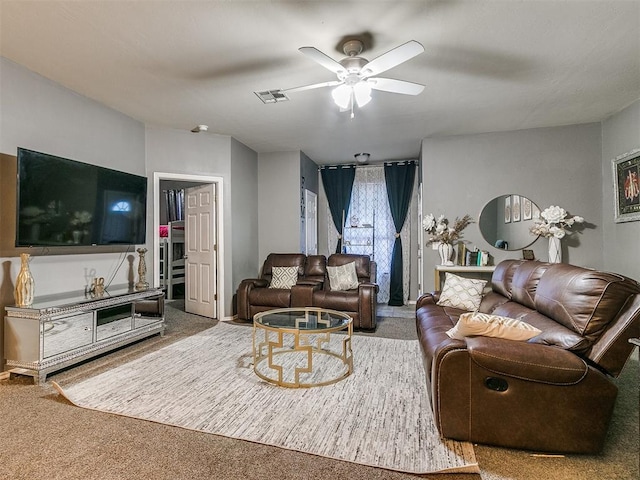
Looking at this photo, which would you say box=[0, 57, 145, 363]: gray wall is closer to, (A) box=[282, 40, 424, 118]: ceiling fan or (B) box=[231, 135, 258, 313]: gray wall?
(B) box=[231, 135, 258, 313]: gray wall

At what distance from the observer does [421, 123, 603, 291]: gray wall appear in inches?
171

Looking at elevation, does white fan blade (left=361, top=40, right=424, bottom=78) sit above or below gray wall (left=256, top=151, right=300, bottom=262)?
above

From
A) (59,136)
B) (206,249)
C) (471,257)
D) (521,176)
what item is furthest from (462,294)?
(59,136)

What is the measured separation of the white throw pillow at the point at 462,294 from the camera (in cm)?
329

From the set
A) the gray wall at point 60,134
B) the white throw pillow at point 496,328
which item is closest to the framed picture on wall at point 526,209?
the white throw pillow at point 496,328

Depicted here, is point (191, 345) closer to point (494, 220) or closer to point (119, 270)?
point (119, 270)

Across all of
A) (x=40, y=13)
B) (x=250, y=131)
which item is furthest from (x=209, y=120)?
(x=40, y=13)

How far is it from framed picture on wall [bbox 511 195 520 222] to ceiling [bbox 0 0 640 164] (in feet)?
3.26

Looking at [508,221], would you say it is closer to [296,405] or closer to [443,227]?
[443,227]

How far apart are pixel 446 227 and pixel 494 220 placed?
0.67 m

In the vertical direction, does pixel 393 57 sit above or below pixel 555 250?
above

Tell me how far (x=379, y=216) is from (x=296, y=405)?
4.56 m

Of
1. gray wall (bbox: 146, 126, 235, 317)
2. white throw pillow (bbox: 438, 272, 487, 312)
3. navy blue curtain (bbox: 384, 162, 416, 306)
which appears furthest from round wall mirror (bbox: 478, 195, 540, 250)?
gray wall (bbox: 146, 126, 235, 317)

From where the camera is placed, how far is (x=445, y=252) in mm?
4574
